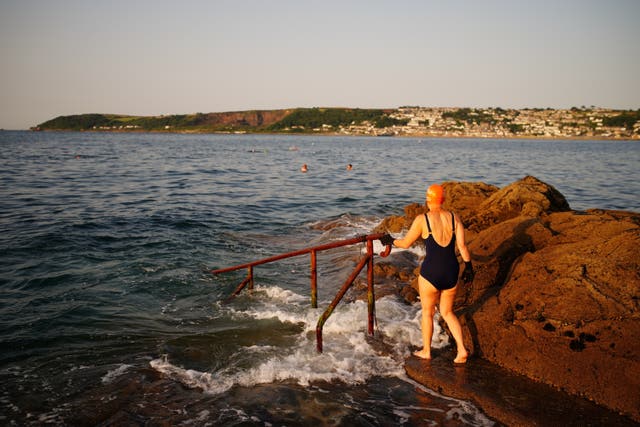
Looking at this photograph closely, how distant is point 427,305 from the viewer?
5.64m

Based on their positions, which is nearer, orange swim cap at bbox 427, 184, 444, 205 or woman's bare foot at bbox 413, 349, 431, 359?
orange swim cap at bbox 427, 184, 444, 205

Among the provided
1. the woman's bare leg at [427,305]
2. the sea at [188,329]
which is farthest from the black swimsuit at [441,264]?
the sea at [188,329]

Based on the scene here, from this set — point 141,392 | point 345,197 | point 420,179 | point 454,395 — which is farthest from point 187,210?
point 420,179

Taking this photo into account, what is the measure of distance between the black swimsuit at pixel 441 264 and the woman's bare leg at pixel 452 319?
0.50 feet

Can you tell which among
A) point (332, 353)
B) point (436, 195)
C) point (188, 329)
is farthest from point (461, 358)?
point (188, 329)

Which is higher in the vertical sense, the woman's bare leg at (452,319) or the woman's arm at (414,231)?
the woman's arm at (414,231)

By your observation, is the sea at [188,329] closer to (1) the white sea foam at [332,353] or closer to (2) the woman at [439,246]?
(1) the white sea foam at [332,353]

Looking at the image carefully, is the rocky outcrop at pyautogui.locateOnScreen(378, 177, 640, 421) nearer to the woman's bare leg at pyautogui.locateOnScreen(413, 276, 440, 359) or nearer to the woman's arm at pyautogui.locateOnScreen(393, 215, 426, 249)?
the woman's bare leg at pyautogui.locateOnScreen(413, 276, 440, 359)

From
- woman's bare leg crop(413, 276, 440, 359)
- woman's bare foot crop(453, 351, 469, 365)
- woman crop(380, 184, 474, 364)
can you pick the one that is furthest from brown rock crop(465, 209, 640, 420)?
woman crop(380, 184, 474, 364)

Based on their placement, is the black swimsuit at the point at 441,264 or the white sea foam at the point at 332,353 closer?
the black swimsuit at the point at 441,264

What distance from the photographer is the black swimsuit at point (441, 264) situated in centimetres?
535

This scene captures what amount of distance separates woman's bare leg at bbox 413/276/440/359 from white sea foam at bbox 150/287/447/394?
0.40 m

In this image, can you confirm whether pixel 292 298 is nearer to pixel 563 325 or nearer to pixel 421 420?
pixel 421 420

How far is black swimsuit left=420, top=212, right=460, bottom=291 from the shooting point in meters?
5.35
